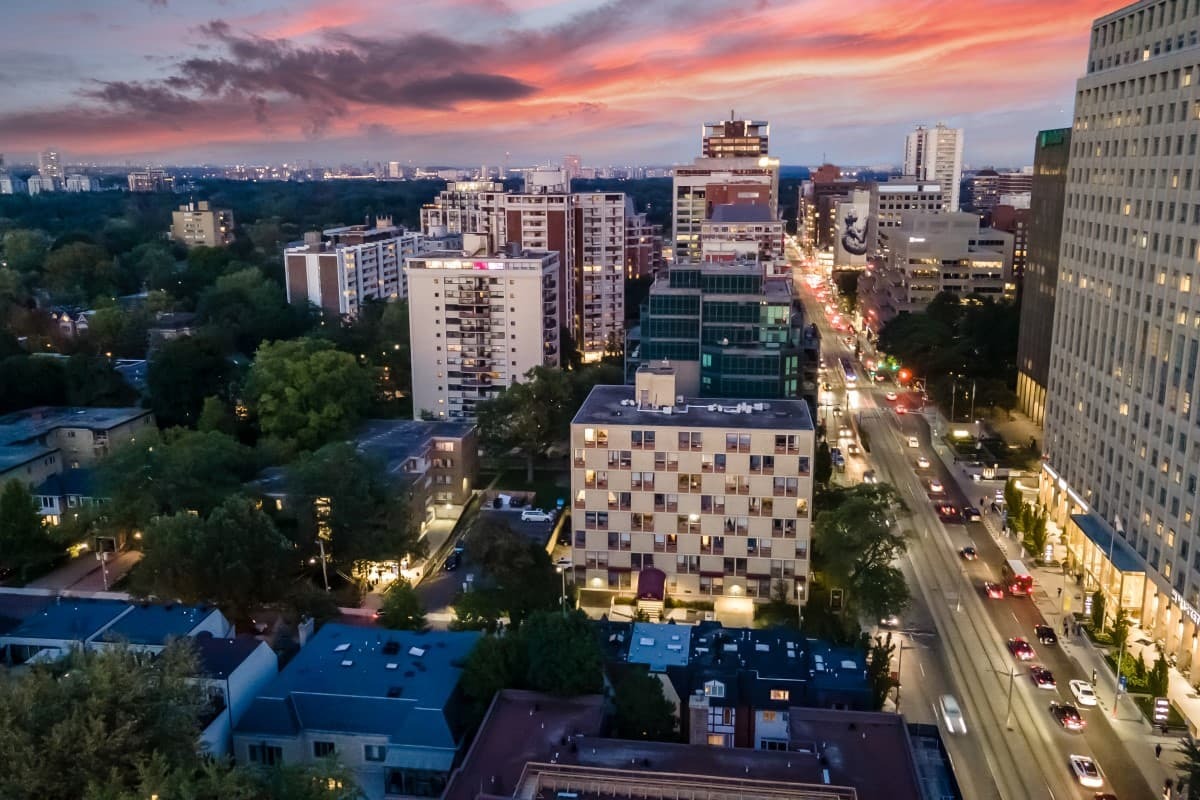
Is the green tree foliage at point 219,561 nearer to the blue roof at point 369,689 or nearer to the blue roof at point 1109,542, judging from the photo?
the blue roof at point 369,689

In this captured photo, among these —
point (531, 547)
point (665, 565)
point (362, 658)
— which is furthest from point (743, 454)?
point (362, 658)

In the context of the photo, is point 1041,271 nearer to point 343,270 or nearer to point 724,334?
point 724,334

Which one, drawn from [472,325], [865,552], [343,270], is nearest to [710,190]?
[343,270]

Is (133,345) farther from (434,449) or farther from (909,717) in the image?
(909,717)

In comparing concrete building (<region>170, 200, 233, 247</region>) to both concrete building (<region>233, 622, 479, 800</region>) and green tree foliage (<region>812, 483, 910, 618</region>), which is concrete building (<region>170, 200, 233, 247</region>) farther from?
concrete building (<region>233, 622, 479, 800</region>)

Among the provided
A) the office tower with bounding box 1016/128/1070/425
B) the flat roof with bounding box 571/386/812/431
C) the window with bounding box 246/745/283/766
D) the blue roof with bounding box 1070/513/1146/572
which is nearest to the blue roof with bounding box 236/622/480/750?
the window with bounding box 246/745/283/766

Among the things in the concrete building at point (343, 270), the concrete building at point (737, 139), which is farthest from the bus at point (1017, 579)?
the concrete building at point (737, 139)
